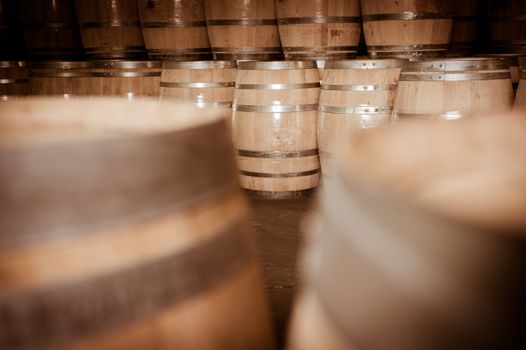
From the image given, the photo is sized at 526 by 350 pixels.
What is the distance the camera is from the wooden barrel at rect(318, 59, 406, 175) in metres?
4.08

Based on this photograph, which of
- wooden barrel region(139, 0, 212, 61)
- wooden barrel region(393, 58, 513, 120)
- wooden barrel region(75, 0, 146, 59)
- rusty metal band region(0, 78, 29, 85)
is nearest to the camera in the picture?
wooden barrel region(393, 58, 513, 120)

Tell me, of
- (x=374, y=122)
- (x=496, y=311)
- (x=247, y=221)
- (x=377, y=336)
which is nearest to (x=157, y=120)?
(x=247, y=221)

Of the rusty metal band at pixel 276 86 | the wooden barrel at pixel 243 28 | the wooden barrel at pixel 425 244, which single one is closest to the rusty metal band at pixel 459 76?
the rusty metal band at pixel 276 86

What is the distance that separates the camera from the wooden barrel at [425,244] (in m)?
0.47

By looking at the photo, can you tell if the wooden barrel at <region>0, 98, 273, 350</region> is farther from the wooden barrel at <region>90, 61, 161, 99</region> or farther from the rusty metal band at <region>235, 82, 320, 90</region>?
the wooden barrel at <region>90, 61, 161, 99</region>

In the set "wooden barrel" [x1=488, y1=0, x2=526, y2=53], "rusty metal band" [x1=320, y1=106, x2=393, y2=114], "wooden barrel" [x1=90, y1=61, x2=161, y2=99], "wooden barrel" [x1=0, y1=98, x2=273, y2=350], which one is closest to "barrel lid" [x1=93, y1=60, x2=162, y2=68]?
"wooden barrel" [x1=90, y1=61, x2=161, y2=99]

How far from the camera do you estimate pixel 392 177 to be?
74 cm

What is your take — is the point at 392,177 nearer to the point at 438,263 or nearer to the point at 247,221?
the point at 438,263

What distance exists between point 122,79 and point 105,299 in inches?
177

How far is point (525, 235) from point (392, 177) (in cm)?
30

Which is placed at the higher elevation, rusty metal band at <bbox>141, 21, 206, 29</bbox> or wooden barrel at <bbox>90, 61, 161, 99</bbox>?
rusty metal band at <bbox>141, 21, 206, 29</bbox>

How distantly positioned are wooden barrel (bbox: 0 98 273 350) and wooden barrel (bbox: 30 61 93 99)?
14.2 feet

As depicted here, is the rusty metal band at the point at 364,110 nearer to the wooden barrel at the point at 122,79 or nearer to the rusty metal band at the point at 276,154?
the rusty metal band at the point at 276,154

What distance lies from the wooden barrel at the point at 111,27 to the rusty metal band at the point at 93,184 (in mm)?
5636
